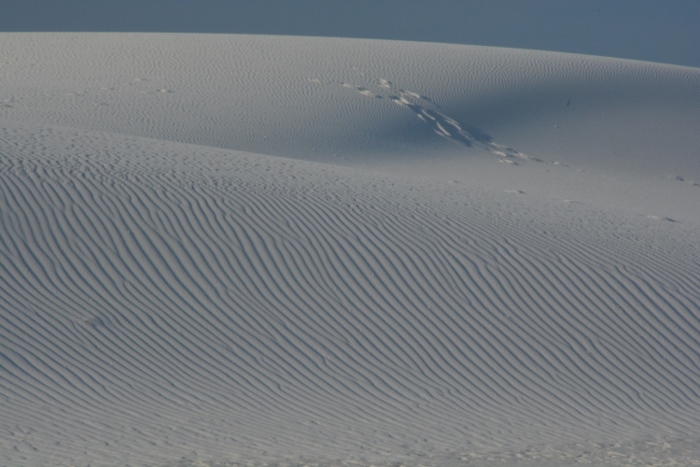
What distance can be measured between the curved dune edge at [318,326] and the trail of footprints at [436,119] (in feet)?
40.4

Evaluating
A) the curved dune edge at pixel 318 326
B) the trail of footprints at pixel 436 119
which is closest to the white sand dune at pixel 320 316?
the curved dune edge at pixel 318 326

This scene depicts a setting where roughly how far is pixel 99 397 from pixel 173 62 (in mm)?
24877

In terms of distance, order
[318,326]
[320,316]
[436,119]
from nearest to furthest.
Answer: [318,326] < [320,316] < [436,119]

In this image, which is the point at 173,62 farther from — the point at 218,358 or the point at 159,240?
the point at 218,358

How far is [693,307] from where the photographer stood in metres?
9.85

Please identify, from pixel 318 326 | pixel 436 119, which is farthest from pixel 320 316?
pixel 436 119

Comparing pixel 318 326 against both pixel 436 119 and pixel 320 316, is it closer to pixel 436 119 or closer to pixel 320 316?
pixel 320 316

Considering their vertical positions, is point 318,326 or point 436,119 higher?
point 436,119

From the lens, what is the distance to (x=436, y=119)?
26.5m

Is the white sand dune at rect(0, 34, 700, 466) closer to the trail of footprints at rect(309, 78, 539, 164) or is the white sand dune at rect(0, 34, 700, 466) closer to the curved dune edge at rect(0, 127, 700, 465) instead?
the curved dune edge at rect(0, 127, 700, 465)

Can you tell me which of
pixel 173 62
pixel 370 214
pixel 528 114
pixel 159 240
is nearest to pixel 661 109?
pixel 528 114

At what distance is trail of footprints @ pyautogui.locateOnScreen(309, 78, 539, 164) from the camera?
980 inches

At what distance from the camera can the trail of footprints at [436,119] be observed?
81.7 ft

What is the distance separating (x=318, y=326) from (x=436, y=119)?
18663 millimetres
